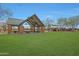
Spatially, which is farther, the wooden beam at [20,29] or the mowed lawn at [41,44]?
the wooden beam at [20,29]

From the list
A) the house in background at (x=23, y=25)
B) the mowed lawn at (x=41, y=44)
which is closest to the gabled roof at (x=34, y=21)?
the house in background at (x=23, y=25)

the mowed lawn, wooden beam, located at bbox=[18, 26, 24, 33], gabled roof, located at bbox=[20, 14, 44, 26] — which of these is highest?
gabled roof, located at bbox=[20, 14, 44, 26]

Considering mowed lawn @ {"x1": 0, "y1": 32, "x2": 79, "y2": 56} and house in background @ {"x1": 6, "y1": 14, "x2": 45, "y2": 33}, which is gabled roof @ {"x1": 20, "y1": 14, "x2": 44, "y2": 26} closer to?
house in background @ {"x1": 6, "y1": 14, "x2": 45, "y2": 33}

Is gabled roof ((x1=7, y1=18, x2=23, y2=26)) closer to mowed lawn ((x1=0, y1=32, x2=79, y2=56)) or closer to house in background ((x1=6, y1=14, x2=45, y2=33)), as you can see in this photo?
house in background ((x1=6, y1=14, x2=45, y2=33))

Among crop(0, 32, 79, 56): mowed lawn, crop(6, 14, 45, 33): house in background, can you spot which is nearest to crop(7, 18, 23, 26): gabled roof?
crop(6, 14, 45, 33): house in background

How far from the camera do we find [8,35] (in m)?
2.98

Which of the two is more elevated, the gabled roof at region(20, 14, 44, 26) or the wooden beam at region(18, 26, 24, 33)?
the gabled roof at region(20, 14, 44, 26)

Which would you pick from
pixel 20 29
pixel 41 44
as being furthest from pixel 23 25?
pixel 41 44

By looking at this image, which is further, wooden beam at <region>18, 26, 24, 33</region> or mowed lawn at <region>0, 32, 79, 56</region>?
wooden beam at <region>18, 26, 24, 33</region>

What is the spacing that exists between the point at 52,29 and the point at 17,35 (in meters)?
0.36

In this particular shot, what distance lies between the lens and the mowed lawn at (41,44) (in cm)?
287

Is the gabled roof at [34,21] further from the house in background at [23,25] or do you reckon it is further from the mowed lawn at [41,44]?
the mowed lawn at [41,44]

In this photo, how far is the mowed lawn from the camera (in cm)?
287

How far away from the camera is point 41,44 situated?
2914mm
